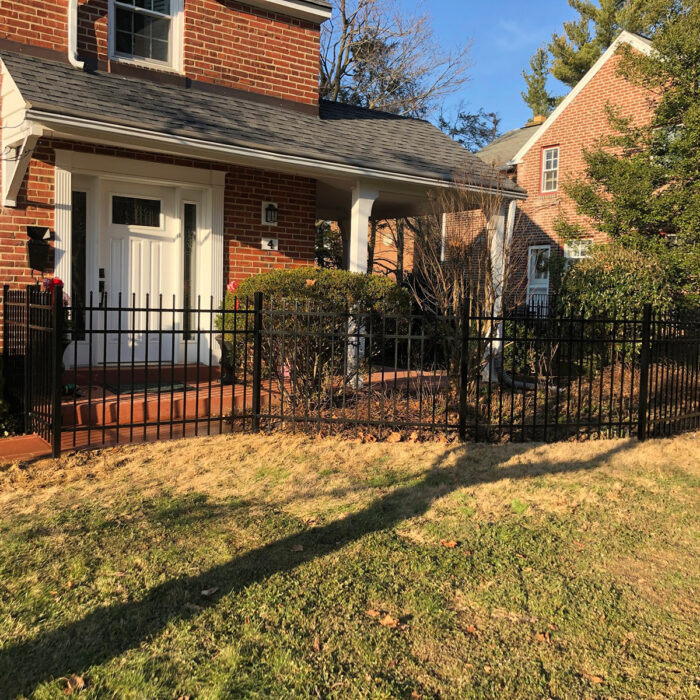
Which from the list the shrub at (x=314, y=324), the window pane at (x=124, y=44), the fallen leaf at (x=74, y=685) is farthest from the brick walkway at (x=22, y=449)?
the window pane at (x=124, y=44)

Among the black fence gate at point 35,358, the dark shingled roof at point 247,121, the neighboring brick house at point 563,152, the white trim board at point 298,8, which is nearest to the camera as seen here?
the black fence gate at point 35,358

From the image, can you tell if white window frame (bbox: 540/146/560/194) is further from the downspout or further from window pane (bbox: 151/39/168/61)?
the downspout

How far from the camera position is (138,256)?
8.24 meters

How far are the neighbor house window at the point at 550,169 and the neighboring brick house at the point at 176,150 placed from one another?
10.2m

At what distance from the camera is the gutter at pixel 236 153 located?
248 inches

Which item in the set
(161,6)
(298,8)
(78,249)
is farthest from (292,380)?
(298,8)

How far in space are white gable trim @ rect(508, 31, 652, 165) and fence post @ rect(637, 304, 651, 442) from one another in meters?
10.4

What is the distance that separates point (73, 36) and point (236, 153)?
8.13 feet

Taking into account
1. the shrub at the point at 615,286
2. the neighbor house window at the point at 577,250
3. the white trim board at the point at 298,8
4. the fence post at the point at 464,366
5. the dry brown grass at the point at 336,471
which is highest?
the white trim board at the point at 298,8

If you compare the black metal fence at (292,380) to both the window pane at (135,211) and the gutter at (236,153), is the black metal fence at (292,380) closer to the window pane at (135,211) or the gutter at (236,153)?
the window pane at (135,211)

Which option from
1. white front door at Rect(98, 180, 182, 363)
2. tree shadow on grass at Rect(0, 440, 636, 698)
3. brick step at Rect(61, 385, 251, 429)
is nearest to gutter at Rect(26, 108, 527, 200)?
white front door at Rect(98, 180, 182, 363)

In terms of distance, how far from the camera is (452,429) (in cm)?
642

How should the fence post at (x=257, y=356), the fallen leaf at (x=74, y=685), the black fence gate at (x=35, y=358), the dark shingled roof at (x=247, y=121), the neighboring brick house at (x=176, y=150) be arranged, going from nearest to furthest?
the fallen leaf at (x=74, y=685)
the black fence gate at (x=35, y=358)
the fence post at (x=257, y=356)
the dark shingled roof at (x=247, y=121)
the neighboring brick house at (x=176, y=150)

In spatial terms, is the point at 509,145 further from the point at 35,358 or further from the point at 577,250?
the point at 35,358
